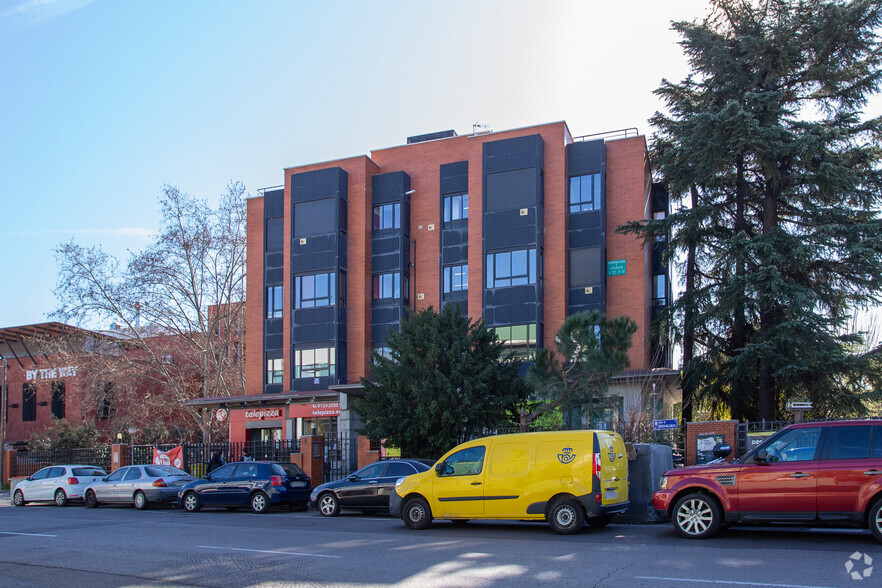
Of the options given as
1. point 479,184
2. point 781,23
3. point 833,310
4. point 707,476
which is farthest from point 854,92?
point 707,476

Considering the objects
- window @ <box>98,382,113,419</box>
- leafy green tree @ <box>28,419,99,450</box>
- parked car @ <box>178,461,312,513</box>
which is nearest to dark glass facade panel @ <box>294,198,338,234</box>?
window @ <box>98,382,113,419</box>

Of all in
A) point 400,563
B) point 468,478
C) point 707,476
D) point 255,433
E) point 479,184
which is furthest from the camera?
point 255,433

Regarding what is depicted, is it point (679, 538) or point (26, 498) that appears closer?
point (679, 538)

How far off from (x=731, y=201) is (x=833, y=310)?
5.86m

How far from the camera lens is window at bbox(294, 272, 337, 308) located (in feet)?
119

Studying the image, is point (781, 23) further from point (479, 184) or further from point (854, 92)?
point (479, 184)

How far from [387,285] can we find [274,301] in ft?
20.9

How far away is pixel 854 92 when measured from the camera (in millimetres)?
27281

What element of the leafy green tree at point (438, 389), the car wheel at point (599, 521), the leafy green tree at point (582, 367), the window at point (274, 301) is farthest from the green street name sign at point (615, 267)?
the car wheel at point (599, 521)

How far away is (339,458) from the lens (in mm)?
24609

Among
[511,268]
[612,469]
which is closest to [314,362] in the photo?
[511,268]

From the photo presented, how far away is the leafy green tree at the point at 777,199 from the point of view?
25516 mm

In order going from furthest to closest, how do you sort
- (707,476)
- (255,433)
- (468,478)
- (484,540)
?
(255,433)
(468,478)
(484,540)
(707,476)

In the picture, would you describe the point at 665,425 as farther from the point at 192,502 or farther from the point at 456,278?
the point at 456,278
